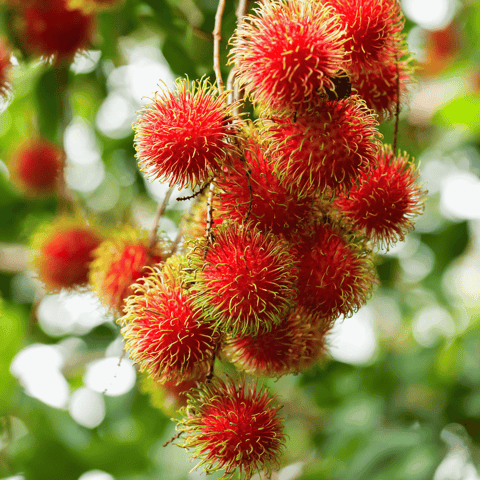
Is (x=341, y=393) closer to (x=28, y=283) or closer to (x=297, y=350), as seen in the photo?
(x=297, y=350)

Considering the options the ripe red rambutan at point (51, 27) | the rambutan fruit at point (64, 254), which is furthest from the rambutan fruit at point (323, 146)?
the ripe red rambutan at point (51, 27)

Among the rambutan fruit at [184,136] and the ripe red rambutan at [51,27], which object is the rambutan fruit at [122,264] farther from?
the ripe red rambutan at [51,27]

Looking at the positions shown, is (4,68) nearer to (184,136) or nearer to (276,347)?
(184,136)

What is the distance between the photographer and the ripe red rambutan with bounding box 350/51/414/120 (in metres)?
1.22

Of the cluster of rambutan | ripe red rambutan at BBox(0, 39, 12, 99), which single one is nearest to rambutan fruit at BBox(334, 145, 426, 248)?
the cluster of rambutan

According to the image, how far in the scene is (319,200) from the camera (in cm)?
117

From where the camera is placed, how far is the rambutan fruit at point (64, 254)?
6.71 ft

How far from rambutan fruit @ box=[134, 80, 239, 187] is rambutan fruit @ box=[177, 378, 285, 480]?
513 millimetres

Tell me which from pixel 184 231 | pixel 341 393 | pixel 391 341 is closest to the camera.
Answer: pixel 184 231

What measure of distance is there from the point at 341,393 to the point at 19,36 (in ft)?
8.06

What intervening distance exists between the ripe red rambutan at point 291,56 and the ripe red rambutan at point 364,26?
0.16 feet

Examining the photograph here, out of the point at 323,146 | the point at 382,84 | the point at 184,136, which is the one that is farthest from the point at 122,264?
the point at 382,84

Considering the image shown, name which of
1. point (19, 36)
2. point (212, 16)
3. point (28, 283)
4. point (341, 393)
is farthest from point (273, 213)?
point (28, 283)

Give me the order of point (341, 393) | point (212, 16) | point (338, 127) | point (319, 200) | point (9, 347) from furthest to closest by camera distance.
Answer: point (341, 393)
point (9, 347)
point (212, 16)
point (319, 200)
point (338, 127)
